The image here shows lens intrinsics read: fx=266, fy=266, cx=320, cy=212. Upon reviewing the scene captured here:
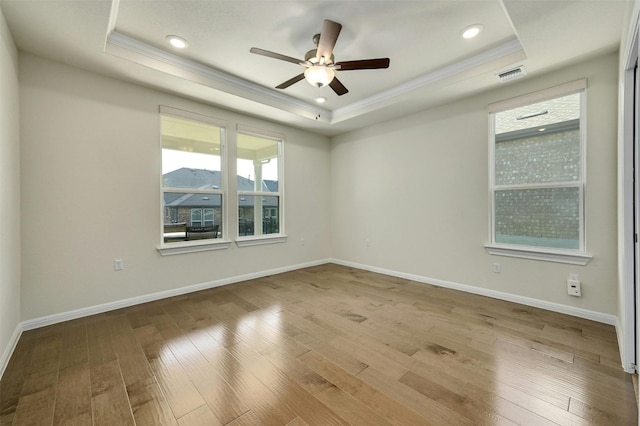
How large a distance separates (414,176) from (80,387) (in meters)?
4.33

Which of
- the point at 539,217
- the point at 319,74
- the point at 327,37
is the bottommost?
the point at 539,217

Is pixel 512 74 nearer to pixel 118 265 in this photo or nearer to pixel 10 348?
pixel 118 265

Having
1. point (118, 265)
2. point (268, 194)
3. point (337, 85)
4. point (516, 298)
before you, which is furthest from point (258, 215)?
point (516, 298)

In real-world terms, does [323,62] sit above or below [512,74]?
below

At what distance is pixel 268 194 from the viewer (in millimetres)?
4695

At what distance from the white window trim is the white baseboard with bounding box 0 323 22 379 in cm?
479

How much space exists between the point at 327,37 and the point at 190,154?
2.56 meters

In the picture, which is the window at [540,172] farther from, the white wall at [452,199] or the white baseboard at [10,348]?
the white baseboard at [10,348]

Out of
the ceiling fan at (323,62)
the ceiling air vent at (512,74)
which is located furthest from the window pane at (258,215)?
the ceiling air vent at (512,74)

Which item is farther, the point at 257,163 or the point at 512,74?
the point at 257,163

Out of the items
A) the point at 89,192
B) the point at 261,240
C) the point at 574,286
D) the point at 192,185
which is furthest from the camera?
the point at 261,240

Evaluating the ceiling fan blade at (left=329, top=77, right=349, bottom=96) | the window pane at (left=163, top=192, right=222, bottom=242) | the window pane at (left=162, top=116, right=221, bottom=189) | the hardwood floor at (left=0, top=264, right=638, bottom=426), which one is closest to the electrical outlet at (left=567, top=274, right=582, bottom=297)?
the hardwood floor at (left=0, top=264, right=638, bottom=426)

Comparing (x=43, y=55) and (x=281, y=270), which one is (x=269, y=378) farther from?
(x=43, y=55)

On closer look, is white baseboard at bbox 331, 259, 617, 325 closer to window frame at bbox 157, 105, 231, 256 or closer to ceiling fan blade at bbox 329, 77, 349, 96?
window frame at bbox 157, 105, 231, 256
